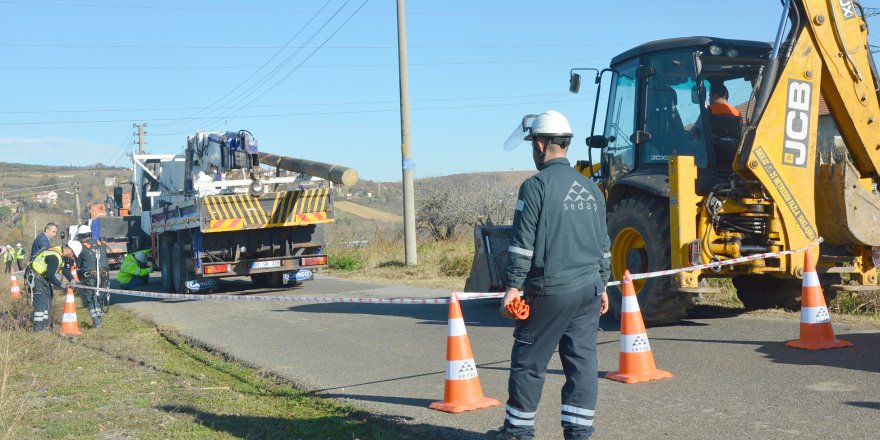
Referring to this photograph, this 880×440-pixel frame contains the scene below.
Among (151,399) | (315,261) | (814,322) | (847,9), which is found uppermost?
(847,9)

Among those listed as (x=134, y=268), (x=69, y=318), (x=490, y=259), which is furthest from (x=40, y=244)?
(x=134, y=268)

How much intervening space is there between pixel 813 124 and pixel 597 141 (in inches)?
110

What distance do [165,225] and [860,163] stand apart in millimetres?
13647

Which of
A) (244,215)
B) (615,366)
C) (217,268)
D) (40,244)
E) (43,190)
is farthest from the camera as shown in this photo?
(43,190)

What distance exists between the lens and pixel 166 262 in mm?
19203

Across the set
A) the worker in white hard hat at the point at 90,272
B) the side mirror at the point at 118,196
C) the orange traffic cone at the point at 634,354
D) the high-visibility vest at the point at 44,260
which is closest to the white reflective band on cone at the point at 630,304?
the orange traffic cone at the point at 634,354

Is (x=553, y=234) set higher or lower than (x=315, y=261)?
higher

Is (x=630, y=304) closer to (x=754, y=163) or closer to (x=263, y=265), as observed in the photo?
(x=754, y=163)

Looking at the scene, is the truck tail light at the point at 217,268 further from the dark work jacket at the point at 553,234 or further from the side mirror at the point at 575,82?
the dark work jacket at the point at 553,234

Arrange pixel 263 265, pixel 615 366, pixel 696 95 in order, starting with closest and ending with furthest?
1. pixel 615 366
2. pixel 696 95
3. pixel 263 265

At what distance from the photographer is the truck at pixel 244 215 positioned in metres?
16.5

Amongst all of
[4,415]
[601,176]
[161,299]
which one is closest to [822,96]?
[601,176]

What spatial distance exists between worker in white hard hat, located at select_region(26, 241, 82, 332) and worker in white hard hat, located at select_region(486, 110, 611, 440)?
9709 millimetres

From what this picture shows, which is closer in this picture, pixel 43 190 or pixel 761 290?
pixel 761 290
